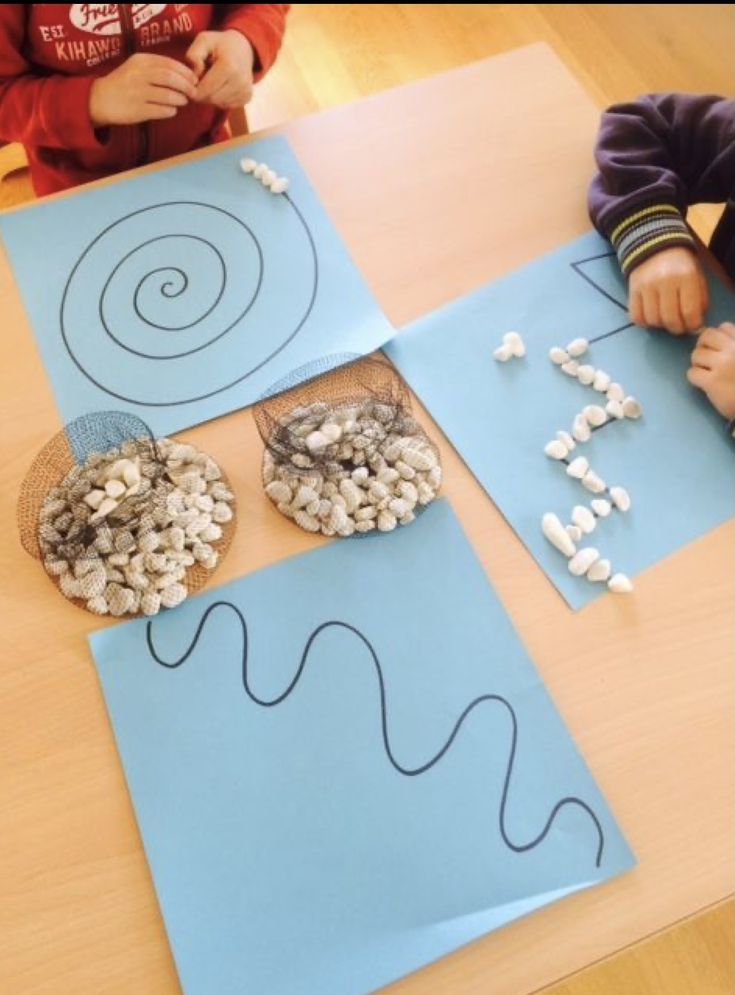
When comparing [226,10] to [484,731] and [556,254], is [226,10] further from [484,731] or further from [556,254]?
[484,731]

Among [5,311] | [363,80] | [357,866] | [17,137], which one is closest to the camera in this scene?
[357,866]

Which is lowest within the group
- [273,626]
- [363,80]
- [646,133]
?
[363,80]

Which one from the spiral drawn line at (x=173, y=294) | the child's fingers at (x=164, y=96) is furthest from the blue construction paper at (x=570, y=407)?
the child's fingers at (x=164, y=96)

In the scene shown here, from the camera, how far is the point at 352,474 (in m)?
0.56

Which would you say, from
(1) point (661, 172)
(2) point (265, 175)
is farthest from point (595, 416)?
(2) point (265, 175)

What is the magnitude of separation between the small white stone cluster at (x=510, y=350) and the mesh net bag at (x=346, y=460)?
0.26 feet

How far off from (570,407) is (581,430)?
0.08 feet

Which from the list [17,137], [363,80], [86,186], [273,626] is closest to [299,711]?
[273,626]

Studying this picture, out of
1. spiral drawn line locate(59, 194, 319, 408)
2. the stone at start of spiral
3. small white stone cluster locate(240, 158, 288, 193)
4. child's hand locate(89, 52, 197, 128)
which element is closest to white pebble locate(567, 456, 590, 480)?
the stone at start of spiral

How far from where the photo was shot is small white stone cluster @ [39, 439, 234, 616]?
1.72 ft

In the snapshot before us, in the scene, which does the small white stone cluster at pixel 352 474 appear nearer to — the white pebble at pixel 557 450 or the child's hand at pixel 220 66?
the white pebble at pixel 557 450

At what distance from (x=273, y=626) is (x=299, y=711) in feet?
0.18

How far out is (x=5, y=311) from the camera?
65 cm

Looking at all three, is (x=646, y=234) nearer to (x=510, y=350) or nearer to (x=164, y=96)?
(x=510, y=350)
